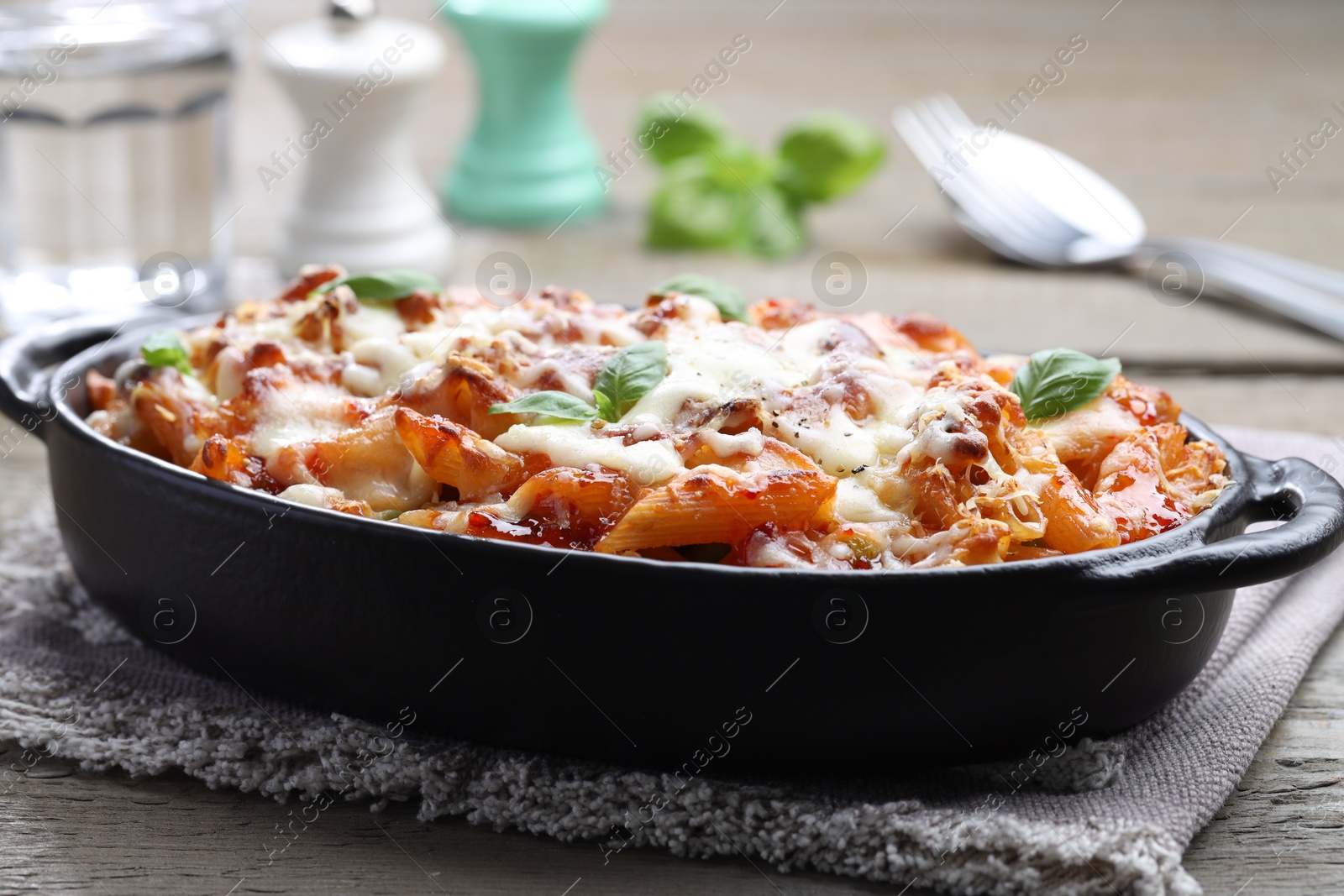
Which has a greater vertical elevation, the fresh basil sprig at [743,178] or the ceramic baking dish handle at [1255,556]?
the fresh basil sprig at [743,178]

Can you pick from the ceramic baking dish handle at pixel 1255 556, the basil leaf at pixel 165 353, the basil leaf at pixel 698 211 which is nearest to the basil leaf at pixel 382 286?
the basil leaf at pixel 165 353

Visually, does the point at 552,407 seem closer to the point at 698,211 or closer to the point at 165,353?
the point at 165,353

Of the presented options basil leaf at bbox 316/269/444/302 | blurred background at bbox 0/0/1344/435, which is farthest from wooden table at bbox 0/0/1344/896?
basil leaf at bbox 316/269/444/302

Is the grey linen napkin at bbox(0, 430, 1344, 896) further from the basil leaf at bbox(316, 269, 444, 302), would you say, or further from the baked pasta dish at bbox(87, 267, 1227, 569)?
the basil leaf at bbox(316, 269, 444, 302)

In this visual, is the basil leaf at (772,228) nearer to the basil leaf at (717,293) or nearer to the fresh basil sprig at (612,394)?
the basil leaf at (717,293)

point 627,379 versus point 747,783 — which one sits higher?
point 627,379

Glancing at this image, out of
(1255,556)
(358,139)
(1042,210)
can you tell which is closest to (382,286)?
(1255,556)
